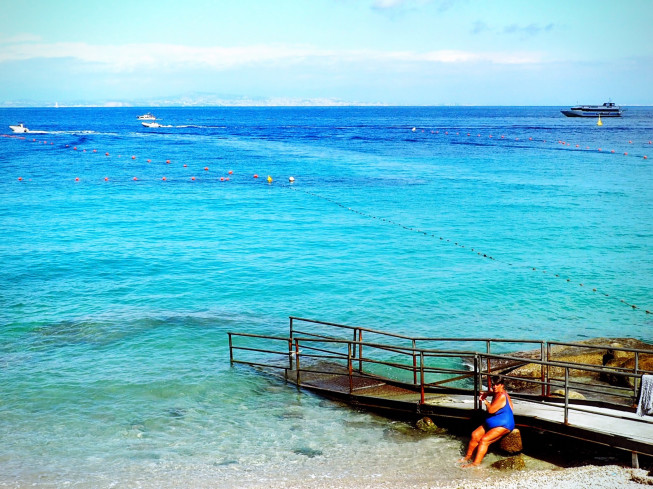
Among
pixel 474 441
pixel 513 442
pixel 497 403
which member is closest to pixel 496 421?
pixel 497 403

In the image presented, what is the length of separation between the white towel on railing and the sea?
3309 mm

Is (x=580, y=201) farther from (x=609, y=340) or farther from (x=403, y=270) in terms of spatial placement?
(x=609, y=340)

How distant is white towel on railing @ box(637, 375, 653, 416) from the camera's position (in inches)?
412

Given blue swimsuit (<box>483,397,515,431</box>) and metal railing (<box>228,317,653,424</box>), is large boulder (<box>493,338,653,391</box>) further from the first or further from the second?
blue swimsuit (<box>483,397,515,431</box>)

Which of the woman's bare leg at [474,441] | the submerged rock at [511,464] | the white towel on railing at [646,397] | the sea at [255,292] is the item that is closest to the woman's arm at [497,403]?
the woman's bare leg at [474,441]

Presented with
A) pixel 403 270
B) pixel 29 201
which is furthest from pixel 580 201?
pixel 29 201

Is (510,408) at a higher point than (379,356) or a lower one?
higher

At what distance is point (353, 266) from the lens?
26938mm

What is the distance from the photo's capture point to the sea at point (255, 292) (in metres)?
11.9

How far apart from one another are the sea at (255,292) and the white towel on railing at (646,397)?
3.31 metres

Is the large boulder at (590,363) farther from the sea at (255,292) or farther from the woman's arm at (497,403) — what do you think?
the sea at (255,292)

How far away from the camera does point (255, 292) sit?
2314 cm

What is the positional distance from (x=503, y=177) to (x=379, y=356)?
1610 inches

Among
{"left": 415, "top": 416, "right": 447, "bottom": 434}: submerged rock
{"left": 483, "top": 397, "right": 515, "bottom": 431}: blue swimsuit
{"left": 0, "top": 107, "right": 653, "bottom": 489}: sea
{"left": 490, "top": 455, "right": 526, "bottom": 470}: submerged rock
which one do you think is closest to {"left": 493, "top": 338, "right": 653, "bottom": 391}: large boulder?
{"left": 415, "top": 416, "right": 447, "bottom": 434}: submerged rock
